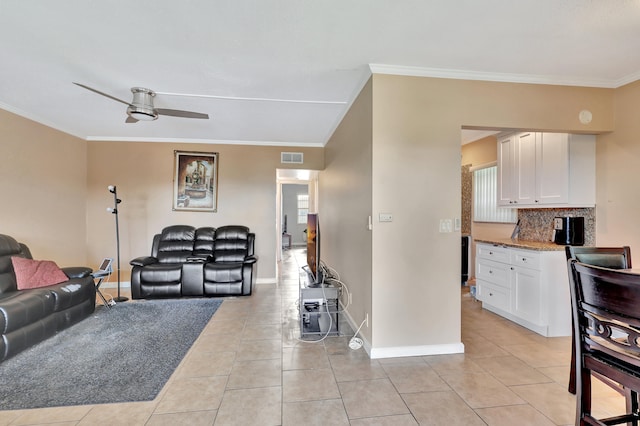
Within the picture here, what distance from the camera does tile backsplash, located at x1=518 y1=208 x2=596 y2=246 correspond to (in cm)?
309

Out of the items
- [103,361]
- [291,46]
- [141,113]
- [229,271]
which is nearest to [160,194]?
[229,271]

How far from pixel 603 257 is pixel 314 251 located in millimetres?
2481

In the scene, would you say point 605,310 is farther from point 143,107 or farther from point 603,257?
point 143,107

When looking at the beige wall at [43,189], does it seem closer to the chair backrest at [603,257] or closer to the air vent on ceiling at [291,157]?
the air vent on ceiling at [291,157]

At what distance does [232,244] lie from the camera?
16.1ft

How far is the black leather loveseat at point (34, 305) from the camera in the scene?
247cm

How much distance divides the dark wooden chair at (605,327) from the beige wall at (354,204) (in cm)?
147

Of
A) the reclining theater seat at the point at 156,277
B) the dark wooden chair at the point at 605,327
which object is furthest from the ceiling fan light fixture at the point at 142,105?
the dark wooden chair at the point at 605,327

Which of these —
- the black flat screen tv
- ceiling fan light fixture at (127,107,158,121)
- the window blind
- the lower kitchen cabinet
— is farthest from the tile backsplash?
ceiling fan light fixture at (127,107,158,121)

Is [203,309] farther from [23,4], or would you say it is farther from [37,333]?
[23,4]

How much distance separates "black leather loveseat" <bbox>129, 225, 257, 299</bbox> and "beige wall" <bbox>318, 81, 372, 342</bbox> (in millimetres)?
1486

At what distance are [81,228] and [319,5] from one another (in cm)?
540

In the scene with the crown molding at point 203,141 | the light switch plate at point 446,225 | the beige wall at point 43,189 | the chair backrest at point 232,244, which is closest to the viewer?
the light switch plate at point 446,225

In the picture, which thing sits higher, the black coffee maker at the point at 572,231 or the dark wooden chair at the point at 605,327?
the black coffee maker at the point at 572,231
